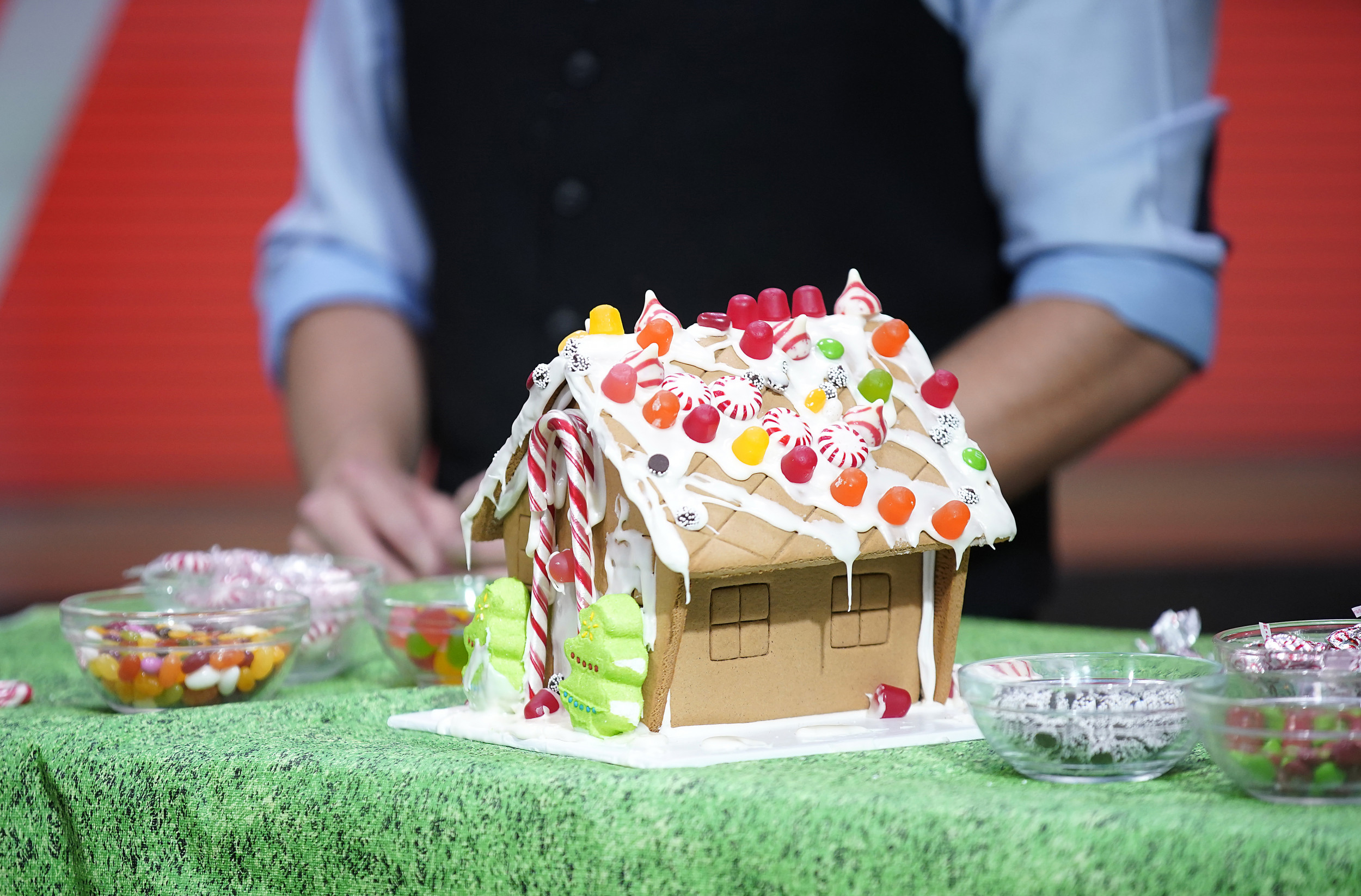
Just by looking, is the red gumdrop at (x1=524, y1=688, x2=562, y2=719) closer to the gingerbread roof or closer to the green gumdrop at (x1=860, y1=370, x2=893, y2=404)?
the gingerbread roof

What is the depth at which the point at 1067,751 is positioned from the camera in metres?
0.84

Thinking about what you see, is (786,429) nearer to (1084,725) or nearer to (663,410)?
(663,410)

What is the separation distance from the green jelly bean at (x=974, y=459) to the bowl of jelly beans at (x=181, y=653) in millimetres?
606

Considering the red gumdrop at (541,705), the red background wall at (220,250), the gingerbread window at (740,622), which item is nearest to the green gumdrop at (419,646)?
the red gumdrop at (541,705)

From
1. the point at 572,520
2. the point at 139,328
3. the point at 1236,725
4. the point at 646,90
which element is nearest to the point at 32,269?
the point at 139,328

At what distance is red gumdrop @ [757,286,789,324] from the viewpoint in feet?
3.65

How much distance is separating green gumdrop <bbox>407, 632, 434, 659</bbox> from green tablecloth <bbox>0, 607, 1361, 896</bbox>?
0.36 feet

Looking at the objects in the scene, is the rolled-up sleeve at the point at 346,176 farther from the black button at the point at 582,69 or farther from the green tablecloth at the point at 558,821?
the green tablecloth at the point at 558,821

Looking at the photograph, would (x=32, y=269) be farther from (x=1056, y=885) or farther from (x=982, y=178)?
(x=1056, y=885)

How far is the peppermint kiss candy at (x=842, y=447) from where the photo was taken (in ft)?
3.32

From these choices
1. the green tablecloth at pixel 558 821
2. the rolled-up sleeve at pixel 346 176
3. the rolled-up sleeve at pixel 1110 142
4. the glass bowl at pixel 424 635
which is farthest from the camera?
the rolled-up sleeve at pixel 346 176

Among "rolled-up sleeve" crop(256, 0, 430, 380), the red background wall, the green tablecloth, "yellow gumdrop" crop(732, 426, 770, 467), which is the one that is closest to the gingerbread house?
"yellow gumdrop" crop(732, 426, 770, 467)

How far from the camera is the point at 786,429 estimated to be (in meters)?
1.02

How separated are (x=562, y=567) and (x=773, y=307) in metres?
0.28
